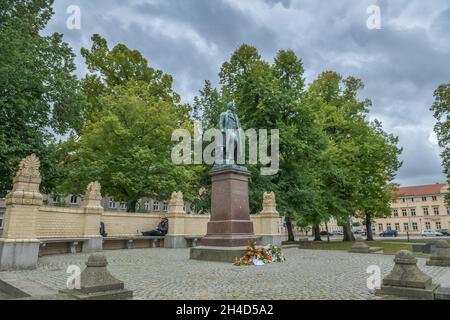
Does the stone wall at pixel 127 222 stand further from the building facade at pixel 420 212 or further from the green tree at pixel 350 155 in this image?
the building facade at pixel 420 212

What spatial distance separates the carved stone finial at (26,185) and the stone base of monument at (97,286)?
6.58 metres

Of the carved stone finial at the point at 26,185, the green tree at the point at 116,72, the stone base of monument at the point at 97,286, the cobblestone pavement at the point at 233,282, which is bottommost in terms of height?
the cobblestone pavement at the point at 233,282

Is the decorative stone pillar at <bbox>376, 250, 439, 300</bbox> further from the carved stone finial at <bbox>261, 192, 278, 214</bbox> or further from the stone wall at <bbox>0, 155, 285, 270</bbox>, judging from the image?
the carved stone finial at <bbox>261, 192, 278, 214</bbox>

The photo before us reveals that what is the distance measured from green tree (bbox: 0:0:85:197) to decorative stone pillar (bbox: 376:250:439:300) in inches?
674

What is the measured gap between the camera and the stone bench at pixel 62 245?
48.9 feet

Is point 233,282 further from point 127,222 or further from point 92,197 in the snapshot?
point 127,222

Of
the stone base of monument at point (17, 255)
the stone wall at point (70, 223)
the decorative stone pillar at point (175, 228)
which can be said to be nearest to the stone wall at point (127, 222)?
the stone wall at point (70, 223)

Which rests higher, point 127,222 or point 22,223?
point 127,222

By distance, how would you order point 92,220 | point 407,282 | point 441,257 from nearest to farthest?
point 407,282 < point 441,257 < point 92,220

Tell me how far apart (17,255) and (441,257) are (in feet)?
47.2

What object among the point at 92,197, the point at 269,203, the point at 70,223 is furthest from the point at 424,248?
the point at 70,223

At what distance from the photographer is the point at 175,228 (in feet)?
71.5
